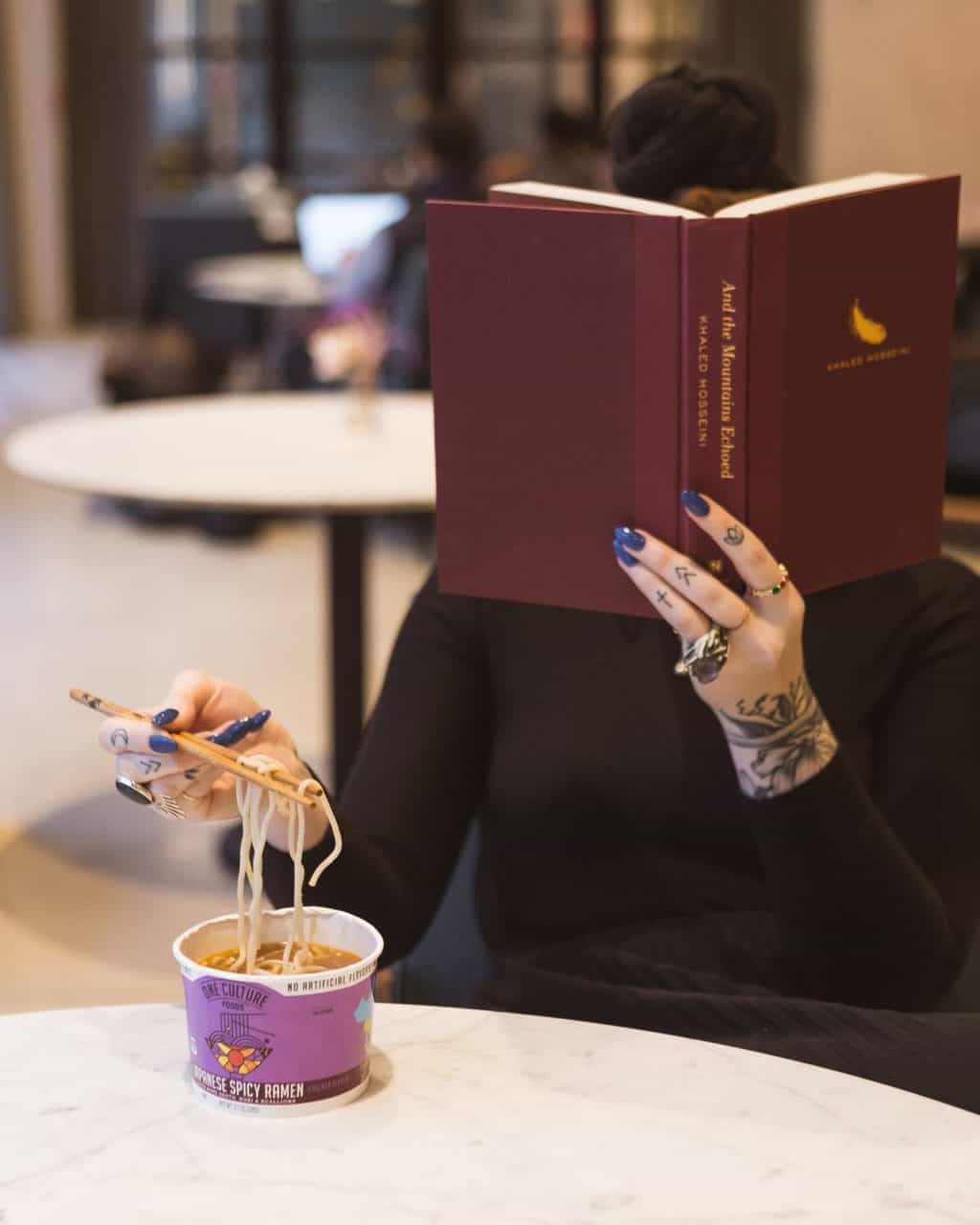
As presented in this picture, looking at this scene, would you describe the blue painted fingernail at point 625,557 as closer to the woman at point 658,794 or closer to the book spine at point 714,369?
the book spine at point 714,369

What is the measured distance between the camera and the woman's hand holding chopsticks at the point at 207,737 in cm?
98

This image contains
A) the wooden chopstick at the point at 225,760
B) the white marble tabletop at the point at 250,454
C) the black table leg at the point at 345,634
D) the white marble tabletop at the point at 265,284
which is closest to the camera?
the wooden chopstick at the point at 225,760

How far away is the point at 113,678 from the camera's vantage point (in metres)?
3.87

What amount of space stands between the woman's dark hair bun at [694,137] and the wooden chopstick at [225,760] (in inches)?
21.4

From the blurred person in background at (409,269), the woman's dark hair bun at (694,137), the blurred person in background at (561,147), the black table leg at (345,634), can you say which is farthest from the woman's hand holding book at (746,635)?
the blurred person in background at (561,147)

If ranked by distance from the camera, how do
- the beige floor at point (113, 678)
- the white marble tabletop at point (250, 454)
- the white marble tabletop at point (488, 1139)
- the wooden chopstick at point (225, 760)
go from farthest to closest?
the beige floor at point (113, 678) < the white marble tabletop at point (250, 454) < the wooden chopstick at point (225, 760) < the white marble tabletop at point (488, 1139)

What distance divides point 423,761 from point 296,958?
398mm

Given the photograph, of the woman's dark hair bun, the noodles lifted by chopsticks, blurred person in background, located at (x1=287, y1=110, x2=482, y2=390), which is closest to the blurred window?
blurred person in background, located at (x1=287, y1=110, x2=482, y2=390)

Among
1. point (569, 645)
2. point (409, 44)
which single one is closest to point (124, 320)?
point (409, 44)

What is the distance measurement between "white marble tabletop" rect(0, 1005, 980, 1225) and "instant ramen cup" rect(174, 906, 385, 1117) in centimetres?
1

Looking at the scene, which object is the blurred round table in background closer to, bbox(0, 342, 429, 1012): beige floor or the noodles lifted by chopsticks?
bbox(0, 342, 429, 1012): beige floor

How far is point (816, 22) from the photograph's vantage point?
7.16 metres

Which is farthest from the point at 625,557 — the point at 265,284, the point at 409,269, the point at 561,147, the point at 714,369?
the point at 561,147

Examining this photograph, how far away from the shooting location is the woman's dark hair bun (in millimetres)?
1275
